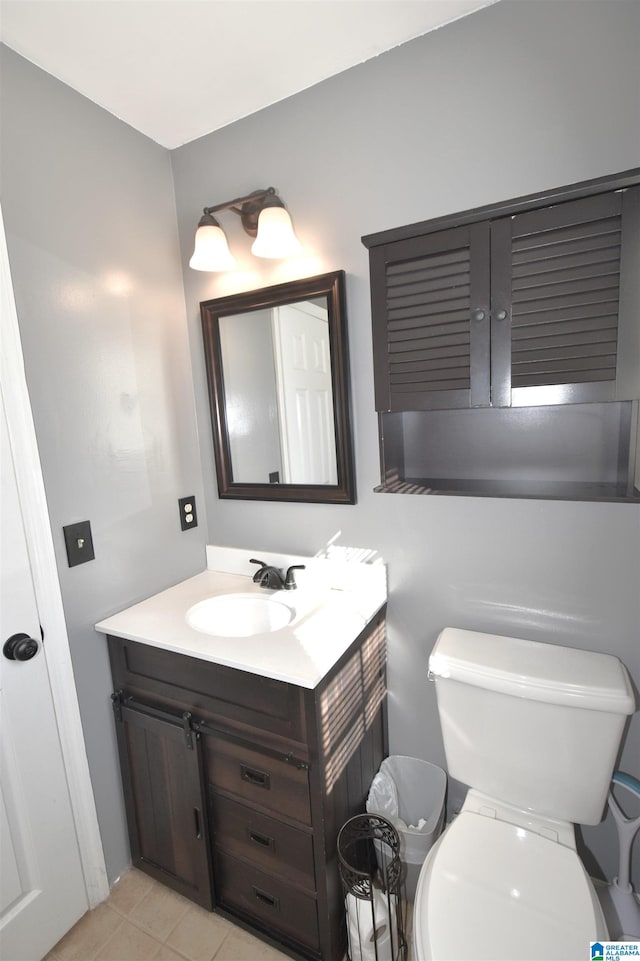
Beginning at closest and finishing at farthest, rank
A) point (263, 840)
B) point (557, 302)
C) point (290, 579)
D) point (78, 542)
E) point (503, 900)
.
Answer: point (503, 900) → point (557, 302) → point (263, 840) → point (78, 542) → point (290, 579)

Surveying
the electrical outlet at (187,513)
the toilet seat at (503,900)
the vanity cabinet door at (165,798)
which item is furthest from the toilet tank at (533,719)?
the electrical outlet at (187,513)

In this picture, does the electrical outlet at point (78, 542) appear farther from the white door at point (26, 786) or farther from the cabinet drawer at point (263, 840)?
the cabinet drawer at point (263, 840)

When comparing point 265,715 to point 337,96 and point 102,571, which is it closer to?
point 102,571

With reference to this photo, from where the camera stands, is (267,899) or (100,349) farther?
(100,349)

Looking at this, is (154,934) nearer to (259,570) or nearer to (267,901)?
(267,901)

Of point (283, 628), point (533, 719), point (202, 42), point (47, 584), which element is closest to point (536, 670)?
point (533, 719)

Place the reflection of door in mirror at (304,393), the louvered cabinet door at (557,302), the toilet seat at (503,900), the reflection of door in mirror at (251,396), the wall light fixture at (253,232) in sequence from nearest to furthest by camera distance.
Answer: the toilet seat at (503,900), the louvered cabinet door at (557,302), the wall light fixture at (253,232), the reflection of door in mirror at (304,393), the reflection of door in mirror at (251,396)

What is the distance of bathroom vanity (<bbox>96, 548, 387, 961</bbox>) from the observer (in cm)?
115

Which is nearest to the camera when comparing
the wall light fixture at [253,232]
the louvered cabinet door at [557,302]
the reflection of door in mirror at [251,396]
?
the louvered cabinet door at [557,302]

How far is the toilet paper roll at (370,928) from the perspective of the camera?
3.82 ft

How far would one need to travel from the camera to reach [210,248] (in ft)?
4.82

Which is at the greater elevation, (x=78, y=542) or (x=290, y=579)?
(x=78, y=542)

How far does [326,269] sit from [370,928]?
1.88 meters

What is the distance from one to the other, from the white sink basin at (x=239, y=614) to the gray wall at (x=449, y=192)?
0.24 metres
